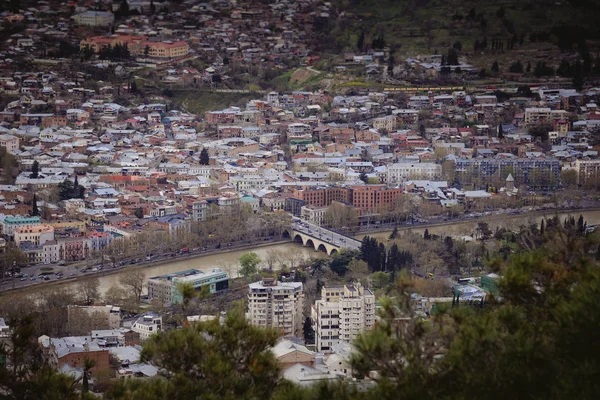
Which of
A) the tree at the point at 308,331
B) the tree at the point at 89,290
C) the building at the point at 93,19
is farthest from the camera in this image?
the building at the point at 93,19

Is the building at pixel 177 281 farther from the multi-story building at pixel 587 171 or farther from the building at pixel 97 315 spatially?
the multi-story building at pixel 587 171

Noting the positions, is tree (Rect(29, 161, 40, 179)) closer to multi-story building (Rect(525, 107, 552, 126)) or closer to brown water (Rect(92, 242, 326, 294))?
brown water (Rect(92, 242, 326, 294))

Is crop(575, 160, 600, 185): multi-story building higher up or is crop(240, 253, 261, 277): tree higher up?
crop(240, 253, 261, 277): tree

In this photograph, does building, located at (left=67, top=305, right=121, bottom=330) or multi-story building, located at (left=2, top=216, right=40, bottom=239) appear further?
multi-story building, located at (left=2, top=216, right=40, bottom=239)

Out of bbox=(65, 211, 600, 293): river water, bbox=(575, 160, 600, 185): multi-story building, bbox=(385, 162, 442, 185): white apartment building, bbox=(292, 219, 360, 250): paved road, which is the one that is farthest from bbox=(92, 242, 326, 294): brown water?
bbox=(575, 160, 600, 185): multi-story building

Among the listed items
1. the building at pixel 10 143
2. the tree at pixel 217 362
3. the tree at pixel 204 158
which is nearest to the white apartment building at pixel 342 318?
the tree at pixel 217 362

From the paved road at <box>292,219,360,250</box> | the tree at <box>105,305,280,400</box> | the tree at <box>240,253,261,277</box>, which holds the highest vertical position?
the tree at <box>105,305,280,400</box>

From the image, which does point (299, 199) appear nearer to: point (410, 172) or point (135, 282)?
point (410, 172)

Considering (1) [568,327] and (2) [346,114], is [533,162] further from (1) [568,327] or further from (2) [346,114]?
(1) [568,327]
